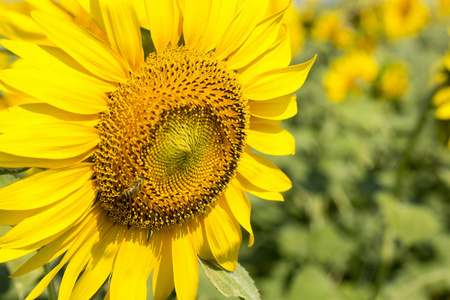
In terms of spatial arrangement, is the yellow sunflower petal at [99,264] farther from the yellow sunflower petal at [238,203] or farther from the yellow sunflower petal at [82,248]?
the yellow sunflower petal at [238,203]

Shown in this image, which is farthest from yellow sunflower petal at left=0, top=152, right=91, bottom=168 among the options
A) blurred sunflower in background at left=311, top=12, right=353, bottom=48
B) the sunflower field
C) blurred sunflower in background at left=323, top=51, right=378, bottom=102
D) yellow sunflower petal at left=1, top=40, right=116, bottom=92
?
blurred sunflower in background at left=311, top=12, right=353, bottom=48

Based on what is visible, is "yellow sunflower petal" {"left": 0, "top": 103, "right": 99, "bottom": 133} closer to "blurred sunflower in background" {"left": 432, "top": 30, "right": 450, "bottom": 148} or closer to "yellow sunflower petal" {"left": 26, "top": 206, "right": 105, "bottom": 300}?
"yellow sunflower petal" {"left": 26, "top": 206, "right": 105, "bottom": 300}

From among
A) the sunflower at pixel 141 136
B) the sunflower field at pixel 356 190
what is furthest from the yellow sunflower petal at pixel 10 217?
the sunflower field at pixel 356 190

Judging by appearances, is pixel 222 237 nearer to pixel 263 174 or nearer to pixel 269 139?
pixel 263 174

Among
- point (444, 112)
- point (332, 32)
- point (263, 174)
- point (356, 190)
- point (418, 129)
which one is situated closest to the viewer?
point (263, 174)

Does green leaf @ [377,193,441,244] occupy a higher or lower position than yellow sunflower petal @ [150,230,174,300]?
lower

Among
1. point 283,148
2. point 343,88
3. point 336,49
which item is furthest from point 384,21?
point 283,148

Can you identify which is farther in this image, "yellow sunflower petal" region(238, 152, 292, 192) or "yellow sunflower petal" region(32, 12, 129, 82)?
"yellow sunflower petal" region(238, 152, 292, 192)

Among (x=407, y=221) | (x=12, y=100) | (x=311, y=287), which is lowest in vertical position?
(x=311, y=287)

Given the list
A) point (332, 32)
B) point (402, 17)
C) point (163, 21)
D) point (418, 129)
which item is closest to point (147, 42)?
point (163, 21)
